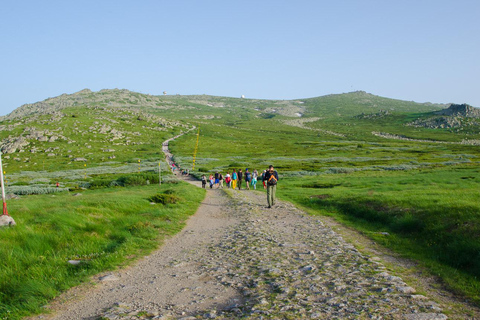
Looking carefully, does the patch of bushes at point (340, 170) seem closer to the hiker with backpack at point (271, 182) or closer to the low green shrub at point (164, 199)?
the hiker with backpack at point (271, 182)

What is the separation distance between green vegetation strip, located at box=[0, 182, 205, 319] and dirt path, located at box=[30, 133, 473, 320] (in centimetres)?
79

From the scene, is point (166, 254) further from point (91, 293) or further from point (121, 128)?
point (121, 128)

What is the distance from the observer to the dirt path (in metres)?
7.09

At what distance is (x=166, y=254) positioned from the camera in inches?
481

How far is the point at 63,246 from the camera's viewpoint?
40.0 ft

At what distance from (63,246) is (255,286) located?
25.2 ft

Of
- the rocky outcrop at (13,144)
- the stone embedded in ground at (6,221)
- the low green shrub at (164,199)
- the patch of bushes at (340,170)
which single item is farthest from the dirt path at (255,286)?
the rocky outcrop at (13,144)

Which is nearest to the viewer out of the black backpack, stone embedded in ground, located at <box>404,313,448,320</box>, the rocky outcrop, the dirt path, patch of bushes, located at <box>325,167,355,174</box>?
stone embedded in ground, located at <box>404,313,448,320</box>

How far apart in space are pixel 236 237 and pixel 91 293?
7083 millimetres

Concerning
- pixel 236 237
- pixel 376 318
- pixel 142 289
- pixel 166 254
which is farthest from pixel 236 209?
pixel 376 318

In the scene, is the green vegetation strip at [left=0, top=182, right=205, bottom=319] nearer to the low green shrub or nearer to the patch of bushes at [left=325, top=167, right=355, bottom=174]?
the low green shrub

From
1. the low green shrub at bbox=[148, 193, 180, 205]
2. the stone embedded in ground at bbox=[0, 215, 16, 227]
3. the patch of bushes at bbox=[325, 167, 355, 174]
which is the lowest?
the patch of bushes at bbox=[325, 167, 355, 174]

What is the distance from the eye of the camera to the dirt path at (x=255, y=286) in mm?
7086

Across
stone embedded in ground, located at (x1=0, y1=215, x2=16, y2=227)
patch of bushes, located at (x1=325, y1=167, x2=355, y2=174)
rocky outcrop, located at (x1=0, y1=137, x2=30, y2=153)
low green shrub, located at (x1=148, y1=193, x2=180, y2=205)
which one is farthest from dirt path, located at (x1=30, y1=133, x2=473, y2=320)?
rocky outcrop, located at (x1=0, y1=137, x2=30, y2=153)
